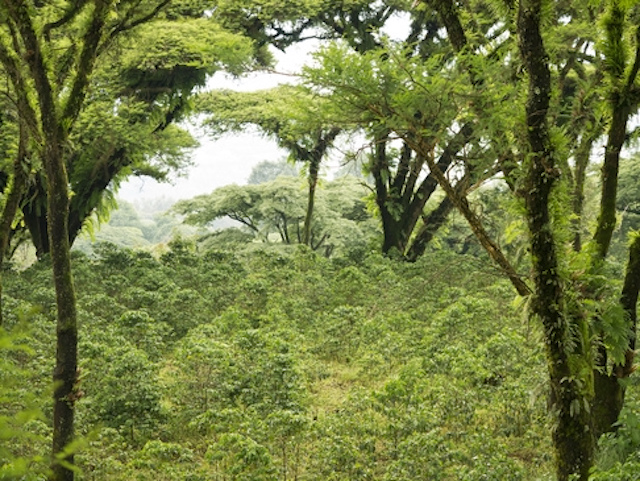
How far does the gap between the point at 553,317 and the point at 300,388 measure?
12.5ft

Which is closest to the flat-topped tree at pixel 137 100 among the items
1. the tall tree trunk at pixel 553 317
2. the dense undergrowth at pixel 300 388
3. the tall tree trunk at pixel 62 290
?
the dense undergrowth at pixel 300 388

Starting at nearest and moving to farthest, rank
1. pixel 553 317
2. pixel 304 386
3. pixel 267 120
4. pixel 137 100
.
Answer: pixel 553 317, pixel 304 386, pixel 137 100, pixel 267 120

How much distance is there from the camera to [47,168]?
5.48 metres

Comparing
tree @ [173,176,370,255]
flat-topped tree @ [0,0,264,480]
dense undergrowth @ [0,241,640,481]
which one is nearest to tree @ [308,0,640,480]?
dense undergrowth @ [0,241,640,481]

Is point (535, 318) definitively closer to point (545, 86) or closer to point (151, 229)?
point (545, 86)

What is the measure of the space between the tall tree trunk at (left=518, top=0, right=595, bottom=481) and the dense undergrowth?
0.16m

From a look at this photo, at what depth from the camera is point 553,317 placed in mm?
4117

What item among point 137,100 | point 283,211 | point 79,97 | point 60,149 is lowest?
point 60,149

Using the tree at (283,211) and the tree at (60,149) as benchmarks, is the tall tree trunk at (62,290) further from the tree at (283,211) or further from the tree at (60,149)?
the tree at (283,211)

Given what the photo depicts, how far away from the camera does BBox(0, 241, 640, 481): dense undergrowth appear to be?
5.50m

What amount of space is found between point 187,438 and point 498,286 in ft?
21.0

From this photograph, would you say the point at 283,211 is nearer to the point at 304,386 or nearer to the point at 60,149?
the point at 304,386

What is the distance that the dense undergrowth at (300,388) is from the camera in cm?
550

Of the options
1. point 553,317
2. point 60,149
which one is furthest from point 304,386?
point 553,317
